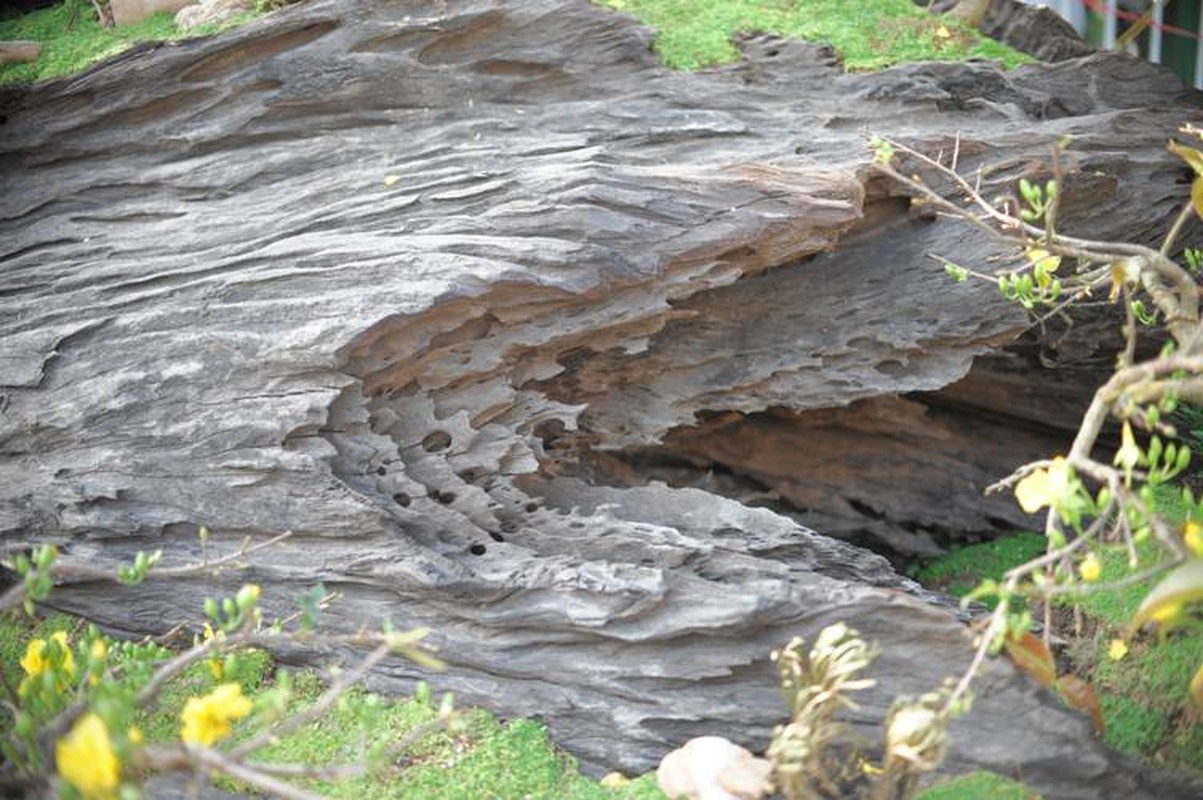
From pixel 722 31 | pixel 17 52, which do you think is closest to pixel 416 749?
pixel 722 31

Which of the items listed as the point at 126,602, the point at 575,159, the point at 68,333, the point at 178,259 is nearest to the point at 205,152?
the point at 178,259

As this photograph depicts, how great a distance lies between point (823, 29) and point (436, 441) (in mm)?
3624

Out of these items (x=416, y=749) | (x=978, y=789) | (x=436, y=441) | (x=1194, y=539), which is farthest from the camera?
(x=436, y=441)

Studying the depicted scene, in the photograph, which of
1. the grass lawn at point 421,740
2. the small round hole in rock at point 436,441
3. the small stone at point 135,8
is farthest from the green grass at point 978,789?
the small stone at point 135,8

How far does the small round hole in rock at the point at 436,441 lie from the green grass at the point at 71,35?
288 cm

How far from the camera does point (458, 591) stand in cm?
416

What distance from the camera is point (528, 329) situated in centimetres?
483

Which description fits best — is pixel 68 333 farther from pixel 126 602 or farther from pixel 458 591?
pixel 458 591

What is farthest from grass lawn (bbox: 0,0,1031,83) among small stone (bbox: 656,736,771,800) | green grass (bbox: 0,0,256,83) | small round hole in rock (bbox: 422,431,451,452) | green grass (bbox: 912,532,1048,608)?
small stone (bbox: 656,736,771,800)

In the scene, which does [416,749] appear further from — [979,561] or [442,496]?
[979,561]

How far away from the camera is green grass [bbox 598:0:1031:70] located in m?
6.34

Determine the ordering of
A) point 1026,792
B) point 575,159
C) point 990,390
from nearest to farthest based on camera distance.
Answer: point 1026,792, point 575,159, point 990,390

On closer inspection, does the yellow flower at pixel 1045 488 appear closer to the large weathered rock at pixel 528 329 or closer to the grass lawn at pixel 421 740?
the large weathered rock at pixel 528 329

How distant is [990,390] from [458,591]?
12.0 ft
